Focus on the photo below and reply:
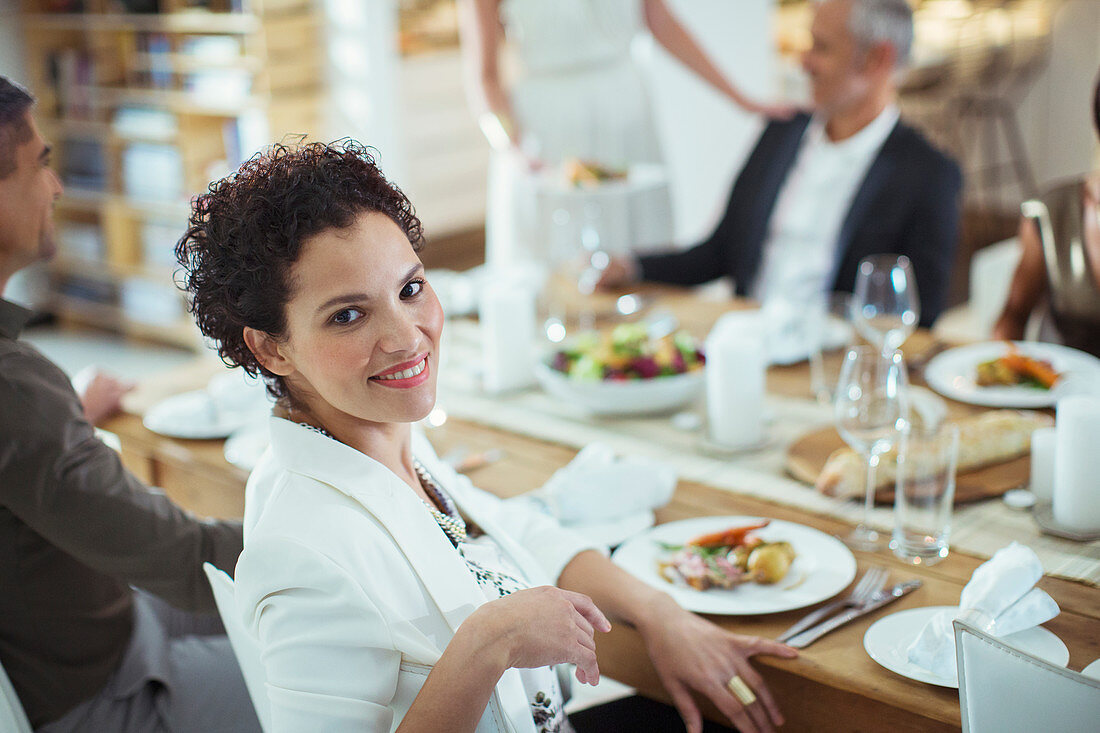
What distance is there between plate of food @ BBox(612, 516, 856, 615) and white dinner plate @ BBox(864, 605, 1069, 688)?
0.26 feet

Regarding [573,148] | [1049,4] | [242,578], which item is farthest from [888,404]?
[1049,4]

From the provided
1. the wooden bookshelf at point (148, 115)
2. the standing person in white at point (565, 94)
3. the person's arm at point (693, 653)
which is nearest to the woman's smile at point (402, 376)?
the person's arm at point (693, 653)

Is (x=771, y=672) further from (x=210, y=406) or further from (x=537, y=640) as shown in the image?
(x=210, y=406)

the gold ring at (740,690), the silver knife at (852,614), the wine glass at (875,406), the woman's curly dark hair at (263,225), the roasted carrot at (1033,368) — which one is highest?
the woman's curly dark hair at (263,225)

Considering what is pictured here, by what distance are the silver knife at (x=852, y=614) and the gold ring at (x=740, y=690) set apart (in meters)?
0.07

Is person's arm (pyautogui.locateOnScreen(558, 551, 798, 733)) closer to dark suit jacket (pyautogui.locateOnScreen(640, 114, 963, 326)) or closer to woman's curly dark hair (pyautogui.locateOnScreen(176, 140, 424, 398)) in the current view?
woman's curly dark hair (pyautogui.locateOnScreen(176, 140, 424, 398))

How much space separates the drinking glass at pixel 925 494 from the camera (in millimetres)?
1332

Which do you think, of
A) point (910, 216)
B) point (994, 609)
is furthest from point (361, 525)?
point (910, 216)

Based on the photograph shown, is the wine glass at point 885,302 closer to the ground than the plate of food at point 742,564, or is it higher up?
higher up

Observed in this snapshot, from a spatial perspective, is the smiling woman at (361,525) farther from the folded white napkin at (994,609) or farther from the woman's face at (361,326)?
the folded white napkin at (994,609)

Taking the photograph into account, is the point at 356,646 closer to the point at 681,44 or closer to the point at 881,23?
the point at 881,23

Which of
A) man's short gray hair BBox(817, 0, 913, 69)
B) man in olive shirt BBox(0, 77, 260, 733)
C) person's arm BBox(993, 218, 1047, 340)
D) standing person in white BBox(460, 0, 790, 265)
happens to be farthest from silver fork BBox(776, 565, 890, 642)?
standing person in white BBox(460, 0, 790, 265)

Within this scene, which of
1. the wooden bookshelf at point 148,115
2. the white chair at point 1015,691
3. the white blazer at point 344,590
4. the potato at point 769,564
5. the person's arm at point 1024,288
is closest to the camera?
the white chair at point 1015,691

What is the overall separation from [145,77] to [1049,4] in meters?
4.96
